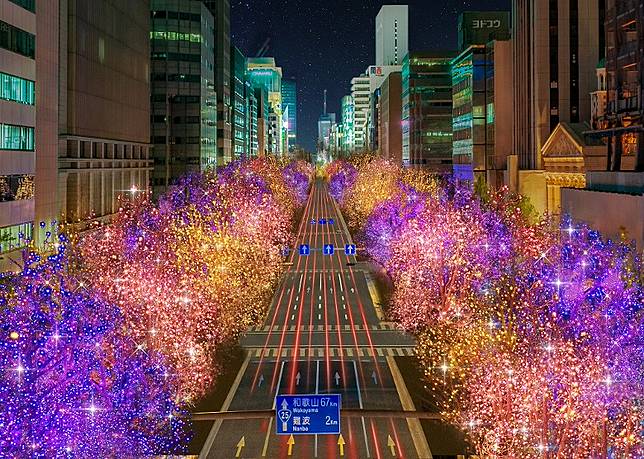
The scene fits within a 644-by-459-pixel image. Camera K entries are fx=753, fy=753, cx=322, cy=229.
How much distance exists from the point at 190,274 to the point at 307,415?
16.9 m

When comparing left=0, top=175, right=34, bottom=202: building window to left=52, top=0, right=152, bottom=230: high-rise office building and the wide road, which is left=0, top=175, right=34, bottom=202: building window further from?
the wide road

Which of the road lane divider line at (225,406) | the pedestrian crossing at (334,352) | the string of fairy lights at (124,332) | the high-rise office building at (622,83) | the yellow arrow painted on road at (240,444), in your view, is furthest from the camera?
the high-rise office building at (622,83)

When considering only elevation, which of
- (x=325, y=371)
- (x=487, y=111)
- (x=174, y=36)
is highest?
(x=174, y=36)

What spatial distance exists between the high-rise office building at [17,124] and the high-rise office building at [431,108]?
122936 millimetres

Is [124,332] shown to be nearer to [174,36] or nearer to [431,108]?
[174,36]

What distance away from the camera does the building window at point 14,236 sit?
53.8 meters

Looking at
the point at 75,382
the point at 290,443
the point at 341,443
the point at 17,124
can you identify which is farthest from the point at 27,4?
the point at 75,382

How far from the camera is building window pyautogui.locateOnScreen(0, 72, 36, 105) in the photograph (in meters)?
54.4

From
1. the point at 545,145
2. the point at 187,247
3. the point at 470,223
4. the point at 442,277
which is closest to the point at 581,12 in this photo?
the point at 545,145

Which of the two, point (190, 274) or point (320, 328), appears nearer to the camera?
point (190, 274)

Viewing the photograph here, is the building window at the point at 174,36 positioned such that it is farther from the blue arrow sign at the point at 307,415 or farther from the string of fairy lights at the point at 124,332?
the blue arrow sign at the point at 307,415

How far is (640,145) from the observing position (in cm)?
6253

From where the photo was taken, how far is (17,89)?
2255 inches

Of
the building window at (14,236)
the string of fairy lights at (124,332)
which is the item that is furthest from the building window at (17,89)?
the string of fairy lights at (124,332)
